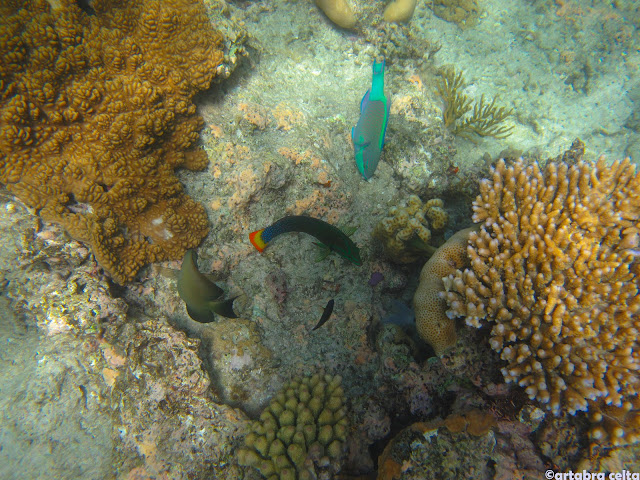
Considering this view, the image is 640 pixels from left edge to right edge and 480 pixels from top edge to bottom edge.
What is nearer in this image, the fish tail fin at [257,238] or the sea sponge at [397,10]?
the fish tail fin at [257,238]

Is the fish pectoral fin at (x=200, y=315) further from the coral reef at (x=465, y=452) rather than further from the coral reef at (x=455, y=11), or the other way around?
the coral reef at (x=455, y=11)

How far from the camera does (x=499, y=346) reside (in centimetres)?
254

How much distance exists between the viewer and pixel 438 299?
2.95 metres

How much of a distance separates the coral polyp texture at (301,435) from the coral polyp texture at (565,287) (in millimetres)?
1585

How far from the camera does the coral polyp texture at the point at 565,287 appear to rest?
2379 millimetres

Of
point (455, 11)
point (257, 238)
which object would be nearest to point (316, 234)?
point (257, 238)

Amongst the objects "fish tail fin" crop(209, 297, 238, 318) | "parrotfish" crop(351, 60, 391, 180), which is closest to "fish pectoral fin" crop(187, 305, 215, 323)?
"fish tail fin" crop(209, 297, 238, 318)

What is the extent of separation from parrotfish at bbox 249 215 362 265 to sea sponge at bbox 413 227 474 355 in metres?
0.75

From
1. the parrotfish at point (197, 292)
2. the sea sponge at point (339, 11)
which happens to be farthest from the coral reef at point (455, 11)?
the parrotfish at point (197, 292)

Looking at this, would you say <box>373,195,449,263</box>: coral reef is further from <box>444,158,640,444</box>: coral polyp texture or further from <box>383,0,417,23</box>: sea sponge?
<box>383,0,417,23</box>: sea sponge

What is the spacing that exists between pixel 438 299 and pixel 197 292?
2341 millimetres

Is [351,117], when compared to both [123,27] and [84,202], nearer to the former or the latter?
[123,27]

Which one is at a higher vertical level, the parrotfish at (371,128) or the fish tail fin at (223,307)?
the parrotfish at (371,128)

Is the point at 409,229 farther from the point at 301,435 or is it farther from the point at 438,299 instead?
the point at 301,435
